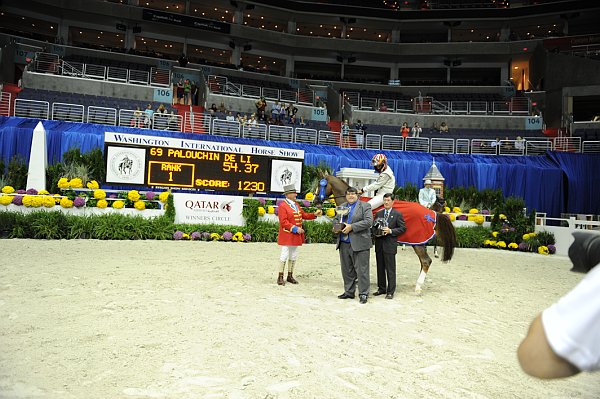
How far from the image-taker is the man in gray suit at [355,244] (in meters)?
7.44

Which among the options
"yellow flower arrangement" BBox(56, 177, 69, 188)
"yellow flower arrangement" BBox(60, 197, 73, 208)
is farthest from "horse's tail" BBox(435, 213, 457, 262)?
"yellow flower arrangement" BBox(56, 177, 69, 188)

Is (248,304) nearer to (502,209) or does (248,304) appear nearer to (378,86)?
(502,209)

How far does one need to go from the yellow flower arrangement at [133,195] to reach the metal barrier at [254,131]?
27.2 ft

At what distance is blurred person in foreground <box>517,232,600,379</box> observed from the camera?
104cm

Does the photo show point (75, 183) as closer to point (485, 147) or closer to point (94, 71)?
point (94, 71)

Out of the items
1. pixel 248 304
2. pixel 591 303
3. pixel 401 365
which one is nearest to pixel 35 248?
pixel 248 304

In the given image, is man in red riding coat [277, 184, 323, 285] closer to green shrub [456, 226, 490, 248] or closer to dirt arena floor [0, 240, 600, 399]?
dirt arena floor [0, 240, 600, 399]

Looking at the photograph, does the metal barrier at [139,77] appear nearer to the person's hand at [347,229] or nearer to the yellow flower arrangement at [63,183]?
the yellow flower arrangement at [63,183]

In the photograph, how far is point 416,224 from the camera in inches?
324

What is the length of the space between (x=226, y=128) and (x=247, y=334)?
17916 mm

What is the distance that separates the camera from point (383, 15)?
39.0 meters

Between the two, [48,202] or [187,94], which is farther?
[187,94]

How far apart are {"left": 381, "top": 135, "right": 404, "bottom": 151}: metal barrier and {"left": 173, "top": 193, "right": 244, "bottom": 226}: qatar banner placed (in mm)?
11542

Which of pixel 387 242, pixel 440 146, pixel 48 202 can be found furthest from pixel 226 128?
pixel 387 242
